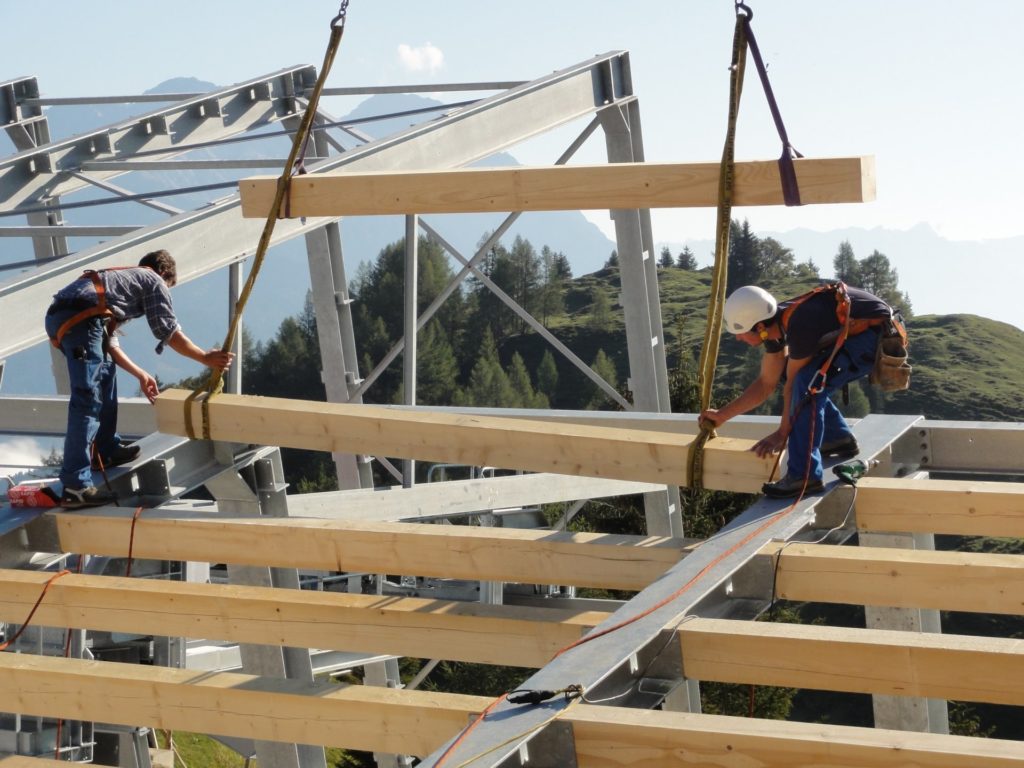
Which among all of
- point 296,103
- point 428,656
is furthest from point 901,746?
point 296,103

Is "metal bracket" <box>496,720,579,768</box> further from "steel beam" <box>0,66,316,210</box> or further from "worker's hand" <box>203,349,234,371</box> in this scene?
"steel beam" <box>0,66,316,210</box>

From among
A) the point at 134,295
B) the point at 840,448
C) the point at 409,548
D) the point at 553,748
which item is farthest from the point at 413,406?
the point at 553,748

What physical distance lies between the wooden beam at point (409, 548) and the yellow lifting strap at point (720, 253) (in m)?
0.52

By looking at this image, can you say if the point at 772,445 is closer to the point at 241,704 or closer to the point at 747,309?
the point at 747,309

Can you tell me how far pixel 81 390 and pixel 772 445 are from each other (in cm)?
365

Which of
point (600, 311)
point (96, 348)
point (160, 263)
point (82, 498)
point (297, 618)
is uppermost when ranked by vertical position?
point (160, 263)

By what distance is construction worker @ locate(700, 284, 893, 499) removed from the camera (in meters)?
6.17

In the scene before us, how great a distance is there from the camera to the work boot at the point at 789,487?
20.2 ft

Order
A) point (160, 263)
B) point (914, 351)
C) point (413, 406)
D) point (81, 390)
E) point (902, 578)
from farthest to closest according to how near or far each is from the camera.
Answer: point (914, 351) < point (413, 406) < point (160, 263) < point (81, 390) < point (902, 578)

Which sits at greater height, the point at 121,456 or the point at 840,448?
the point at 121,456

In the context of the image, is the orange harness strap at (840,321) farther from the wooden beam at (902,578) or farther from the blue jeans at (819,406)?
the wooden beam at (902,578)

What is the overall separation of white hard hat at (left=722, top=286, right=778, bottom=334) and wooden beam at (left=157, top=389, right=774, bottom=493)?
61 centimetres

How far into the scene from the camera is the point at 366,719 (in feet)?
16.9

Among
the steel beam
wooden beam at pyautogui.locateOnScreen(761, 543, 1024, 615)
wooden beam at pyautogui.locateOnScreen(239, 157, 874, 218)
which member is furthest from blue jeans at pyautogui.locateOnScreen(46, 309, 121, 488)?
the steel beam
